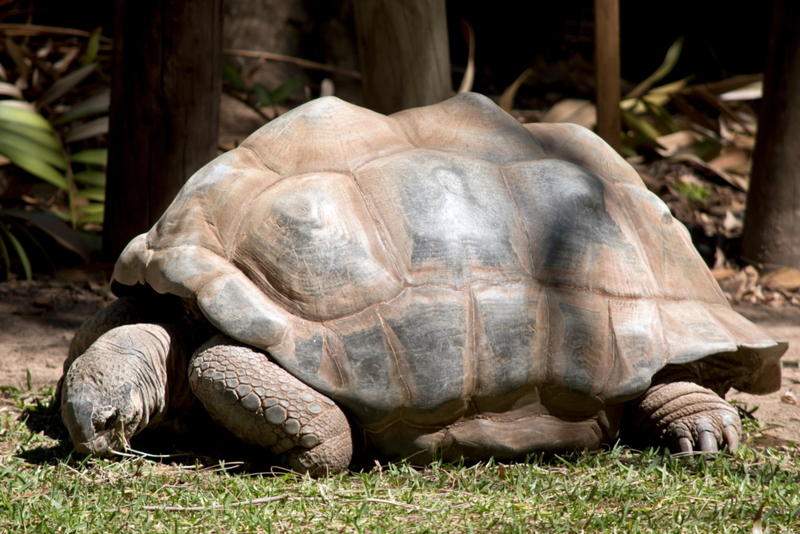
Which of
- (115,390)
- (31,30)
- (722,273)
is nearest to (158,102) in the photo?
(115,390)

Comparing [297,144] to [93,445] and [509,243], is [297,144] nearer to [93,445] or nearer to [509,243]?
[509,243]

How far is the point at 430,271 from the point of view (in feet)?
7.04

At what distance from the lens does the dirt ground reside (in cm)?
289

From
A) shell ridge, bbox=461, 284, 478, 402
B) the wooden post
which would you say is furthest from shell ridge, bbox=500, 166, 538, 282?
the wooden post

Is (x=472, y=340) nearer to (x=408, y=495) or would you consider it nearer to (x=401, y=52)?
(x=408, y=495)

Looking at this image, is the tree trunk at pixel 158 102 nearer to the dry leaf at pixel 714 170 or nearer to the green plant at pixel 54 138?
the green plant at pixel 54 138

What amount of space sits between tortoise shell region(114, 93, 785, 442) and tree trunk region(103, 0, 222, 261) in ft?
4.56

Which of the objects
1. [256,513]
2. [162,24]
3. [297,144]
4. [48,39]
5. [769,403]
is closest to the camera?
[256,513]

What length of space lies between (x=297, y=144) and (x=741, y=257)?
364 centimetres

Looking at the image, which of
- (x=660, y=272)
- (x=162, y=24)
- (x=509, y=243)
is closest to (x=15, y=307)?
(x=162, y=24)

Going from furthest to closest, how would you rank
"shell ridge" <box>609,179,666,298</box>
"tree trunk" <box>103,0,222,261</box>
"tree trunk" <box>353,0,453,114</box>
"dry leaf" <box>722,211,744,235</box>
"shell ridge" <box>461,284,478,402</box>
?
"dry leaf" <box>722,211,744,235</box> → "tree trunk" <box>353,0,453,114</box> → "tree trunk" <box>103,0,222,261</box> → "shell ridge" <box>609,179,666,298</box> → "shell ridge" <box>461,284,478,402</box>

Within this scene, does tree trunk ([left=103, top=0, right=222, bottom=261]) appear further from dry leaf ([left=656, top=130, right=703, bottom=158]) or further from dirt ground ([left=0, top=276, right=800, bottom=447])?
dry leaf ([left=656, top=130, right=703, bottom=158])

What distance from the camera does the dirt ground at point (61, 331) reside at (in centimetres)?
289

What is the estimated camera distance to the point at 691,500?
1.96 m
